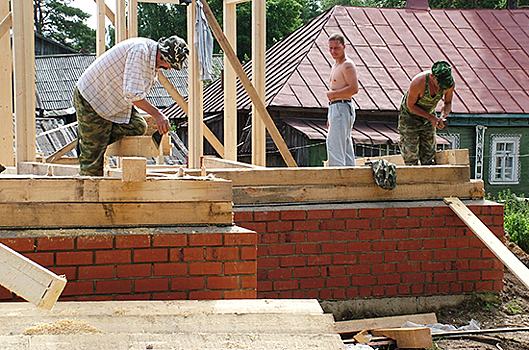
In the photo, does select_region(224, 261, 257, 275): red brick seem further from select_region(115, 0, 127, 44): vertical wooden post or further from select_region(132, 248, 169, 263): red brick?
select_region(115, 0, 127, 44): vertical wooden post

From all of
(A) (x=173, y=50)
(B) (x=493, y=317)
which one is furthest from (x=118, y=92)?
(B) (x=493, y=317)

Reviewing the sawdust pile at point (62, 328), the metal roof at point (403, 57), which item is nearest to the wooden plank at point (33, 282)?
the sawdust pile at point (62, 328)

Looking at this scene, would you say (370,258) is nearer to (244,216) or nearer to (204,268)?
(244,216)

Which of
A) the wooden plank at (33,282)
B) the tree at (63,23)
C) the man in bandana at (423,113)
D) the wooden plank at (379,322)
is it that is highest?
the tree at (63,23)

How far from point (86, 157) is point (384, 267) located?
8.41 feet

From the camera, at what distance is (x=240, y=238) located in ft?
10.5

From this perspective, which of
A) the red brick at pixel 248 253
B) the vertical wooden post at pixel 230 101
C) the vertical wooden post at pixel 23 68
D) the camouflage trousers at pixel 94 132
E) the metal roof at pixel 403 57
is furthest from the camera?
the metal roof at pixel 403 57

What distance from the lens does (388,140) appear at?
1355 cm

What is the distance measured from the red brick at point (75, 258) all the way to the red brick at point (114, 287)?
0.13 meters

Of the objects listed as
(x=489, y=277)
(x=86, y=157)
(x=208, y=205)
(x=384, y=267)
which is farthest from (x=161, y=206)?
(x=489, y=277)

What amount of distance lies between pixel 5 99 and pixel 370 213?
404 cm

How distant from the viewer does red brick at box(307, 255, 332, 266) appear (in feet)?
15.6

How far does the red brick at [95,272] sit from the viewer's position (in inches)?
121

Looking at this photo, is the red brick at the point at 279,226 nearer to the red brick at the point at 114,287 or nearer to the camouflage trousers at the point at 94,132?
the camouflage trousers at the point at 94,132
